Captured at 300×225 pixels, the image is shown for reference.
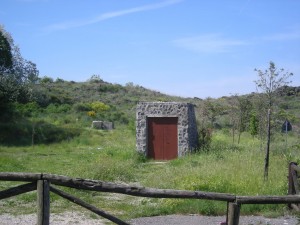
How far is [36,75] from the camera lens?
135ft

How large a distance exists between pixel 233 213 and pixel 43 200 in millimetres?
2391

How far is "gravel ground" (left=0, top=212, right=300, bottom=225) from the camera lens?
892 cm

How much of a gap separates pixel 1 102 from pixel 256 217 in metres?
25.6

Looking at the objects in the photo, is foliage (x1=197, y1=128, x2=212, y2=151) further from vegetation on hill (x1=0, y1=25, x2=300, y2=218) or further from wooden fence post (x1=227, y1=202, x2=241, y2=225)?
wooden fence post (x1=227, y1=202, x2=241, y2=225)

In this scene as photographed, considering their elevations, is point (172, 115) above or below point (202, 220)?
above

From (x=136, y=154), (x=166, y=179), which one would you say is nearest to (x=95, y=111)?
(x=136, y=154)

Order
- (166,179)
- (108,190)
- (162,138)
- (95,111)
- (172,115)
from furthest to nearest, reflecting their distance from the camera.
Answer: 1. (95,111)
2. (162,138)
3. (172,115)
4. (166,179)
5. (108,190)

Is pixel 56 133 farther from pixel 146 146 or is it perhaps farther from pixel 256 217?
pixel 256 217

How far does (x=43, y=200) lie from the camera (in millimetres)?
5586

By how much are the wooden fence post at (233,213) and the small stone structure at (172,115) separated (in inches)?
589

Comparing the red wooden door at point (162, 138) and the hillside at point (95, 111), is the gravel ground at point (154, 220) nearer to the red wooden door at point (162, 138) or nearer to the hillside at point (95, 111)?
the hillside at point (95, 111)

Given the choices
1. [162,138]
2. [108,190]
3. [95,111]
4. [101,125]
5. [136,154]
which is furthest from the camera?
[95,111]

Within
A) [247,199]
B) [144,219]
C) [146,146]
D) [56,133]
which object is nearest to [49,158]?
[146,146]

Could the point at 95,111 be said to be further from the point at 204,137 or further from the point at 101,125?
the point at 204,137
